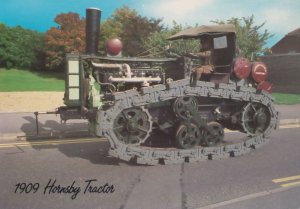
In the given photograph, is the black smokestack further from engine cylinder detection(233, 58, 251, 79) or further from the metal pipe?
engine cylinder detection(233, 58, 251, 79)

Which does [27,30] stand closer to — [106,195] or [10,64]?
[10,64]

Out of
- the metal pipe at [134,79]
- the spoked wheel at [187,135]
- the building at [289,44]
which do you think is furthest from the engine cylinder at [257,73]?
the building at [289,44]

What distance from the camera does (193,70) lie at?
383 inches

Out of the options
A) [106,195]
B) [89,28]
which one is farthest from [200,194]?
[89,28]

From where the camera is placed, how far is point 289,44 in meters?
58.1

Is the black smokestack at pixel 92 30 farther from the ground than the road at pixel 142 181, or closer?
farther from the ground

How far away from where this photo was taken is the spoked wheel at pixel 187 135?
28.7 feet

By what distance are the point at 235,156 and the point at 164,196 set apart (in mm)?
3446

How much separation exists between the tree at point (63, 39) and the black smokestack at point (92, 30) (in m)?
39.6

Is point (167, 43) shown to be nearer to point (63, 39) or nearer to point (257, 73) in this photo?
point (257, 73)

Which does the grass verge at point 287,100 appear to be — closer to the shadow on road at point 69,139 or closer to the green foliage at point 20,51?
the shadow on road at point 69,139

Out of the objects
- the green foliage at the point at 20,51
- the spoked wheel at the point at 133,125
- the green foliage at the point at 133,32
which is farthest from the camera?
the green foliage at the point at 20,51

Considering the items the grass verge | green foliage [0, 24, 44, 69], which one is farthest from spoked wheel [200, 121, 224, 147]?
green foliage [0, 24, 44, 69]

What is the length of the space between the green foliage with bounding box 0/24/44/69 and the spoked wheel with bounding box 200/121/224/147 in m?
48.9
